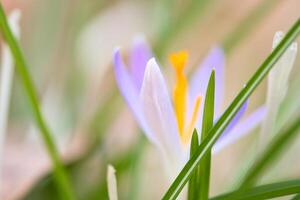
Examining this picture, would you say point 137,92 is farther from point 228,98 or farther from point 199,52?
point 199,52

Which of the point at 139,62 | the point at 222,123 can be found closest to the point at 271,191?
the point at 222,123

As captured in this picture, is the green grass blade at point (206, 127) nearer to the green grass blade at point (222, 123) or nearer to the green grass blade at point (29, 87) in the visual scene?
the green grass blade at point (222, 123)

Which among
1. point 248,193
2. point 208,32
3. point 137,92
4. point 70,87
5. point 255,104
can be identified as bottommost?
point 248,193

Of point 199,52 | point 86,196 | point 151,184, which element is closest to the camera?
point 86,196

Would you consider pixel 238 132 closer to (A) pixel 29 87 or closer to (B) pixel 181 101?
(B) pixel 181 101

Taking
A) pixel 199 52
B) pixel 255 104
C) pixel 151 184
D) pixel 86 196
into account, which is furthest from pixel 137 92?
pixel 199 52

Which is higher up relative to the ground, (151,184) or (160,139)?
(151,184)
